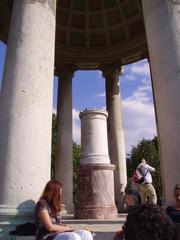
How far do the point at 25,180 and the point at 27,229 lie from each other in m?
3.66

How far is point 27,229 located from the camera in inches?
703

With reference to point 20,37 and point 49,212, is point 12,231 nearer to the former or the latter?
point 49,212

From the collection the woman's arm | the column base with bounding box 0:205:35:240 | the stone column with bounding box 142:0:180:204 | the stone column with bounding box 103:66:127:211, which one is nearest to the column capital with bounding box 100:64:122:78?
the stone column with bounding box 103:66:127:211

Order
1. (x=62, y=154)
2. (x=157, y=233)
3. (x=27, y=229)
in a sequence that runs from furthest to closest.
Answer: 1. (x=62, y=154)
2. (x=27, y=229)
3. (x=157, y=233)

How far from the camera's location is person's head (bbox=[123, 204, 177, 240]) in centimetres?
636

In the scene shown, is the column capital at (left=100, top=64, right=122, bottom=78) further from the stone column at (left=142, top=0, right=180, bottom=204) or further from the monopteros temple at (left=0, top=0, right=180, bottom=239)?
the stone column at (left=142, top=0, right=180, bottom=204)

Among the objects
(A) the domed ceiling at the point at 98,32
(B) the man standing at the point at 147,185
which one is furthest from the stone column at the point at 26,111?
(A) the domed ceiling at the point at 98,32

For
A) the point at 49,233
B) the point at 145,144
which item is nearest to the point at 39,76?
the point at 49,233

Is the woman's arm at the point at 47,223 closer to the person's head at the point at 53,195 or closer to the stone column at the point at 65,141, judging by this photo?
the person's head at the point at 53,195

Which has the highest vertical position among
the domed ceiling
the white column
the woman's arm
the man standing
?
the domed ceiling

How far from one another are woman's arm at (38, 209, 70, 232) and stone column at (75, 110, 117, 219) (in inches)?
797

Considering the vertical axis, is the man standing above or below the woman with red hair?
above

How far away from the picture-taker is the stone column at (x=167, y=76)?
22.1 meters

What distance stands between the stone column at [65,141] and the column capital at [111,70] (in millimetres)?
8243
